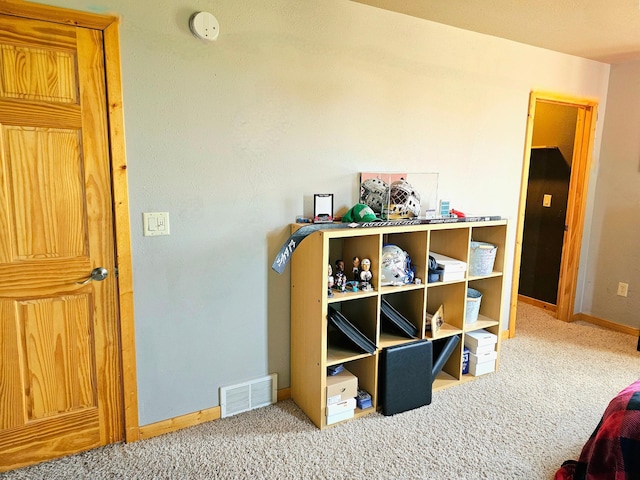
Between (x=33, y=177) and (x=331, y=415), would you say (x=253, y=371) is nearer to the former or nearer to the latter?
(x=331, y=415)

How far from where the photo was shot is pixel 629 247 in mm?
3689

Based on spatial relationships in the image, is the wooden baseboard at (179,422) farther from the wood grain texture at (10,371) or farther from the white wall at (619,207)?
the white wall at (619,207)

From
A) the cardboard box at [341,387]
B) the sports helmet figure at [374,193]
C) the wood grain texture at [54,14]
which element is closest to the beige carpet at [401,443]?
the cardboard box at [341,387]

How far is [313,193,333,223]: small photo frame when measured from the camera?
2473 mm

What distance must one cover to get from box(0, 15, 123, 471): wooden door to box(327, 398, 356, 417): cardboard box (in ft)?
3.63

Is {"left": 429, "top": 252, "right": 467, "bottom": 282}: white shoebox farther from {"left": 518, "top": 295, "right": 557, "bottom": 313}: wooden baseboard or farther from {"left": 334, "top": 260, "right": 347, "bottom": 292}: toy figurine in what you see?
{"left": 518, "top": 295, "right": 557, "bottom": 313}: wooden baseboard

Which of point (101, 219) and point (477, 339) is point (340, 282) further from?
point (101, 219)

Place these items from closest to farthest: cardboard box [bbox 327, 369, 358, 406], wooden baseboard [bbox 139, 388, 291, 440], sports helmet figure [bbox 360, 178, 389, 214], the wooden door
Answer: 1. the wooden door
2. wooden baseboard [bbox 139, 388, 291, 440]
3. cardboard box [bbox 327, 369, 358, 406]
4. sports helmet figure [bbox 360, 178, 389, 214]

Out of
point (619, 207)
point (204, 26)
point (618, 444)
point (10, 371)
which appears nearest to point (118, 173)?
point (204, 26)

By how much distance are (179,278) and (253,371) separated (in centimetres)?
72

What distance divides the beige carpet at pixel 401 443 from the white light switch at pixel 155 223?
3.50 feet

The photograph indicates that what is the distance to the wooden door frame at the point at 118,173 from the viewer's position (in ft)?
5.74

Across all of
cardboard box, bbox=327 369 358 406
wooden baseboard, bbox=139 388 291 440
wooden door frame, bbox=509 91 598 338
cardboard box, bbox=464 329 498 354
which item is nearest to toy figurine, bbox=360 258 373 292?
cardboard box, bbox=327 369 358 406

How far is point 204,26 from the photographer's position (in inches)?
79.5
